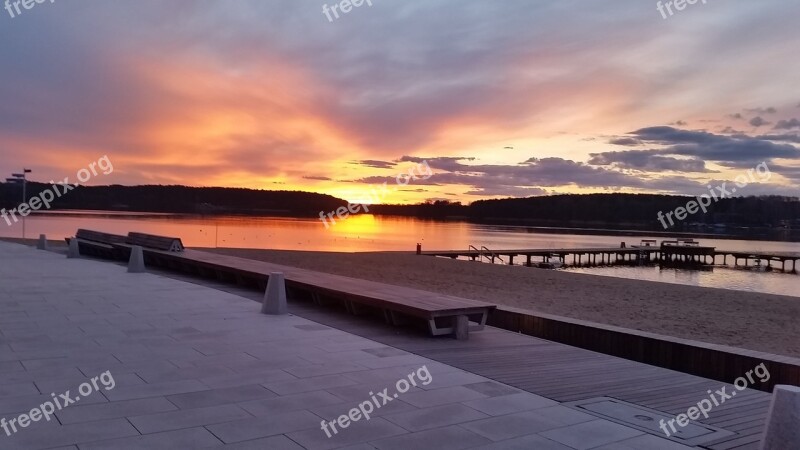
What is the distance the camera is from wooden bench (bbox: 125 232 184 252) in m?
18.2

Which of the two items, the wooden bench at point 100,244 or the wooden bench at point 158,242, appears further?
the wooden bench at point 100,244

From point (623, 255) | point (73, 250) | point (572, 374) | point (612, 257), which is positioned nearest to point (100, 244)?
point (73, 250)

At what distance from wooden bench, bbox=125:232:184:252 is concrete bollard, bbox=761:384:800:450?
16.7 metres

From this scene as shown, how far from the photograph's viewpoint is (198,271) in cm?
1634

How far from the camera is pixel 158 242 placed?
19047 mm

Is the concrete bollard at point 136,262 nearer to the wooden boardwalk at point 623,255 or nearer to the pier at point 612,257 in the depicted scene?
the pier at point 612,257

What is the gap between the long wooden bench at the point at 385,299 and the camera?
8453 millimetres

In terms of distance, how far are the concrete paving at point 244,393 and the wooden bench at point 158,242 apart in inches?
344

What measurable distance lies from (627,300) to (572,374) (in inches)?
651

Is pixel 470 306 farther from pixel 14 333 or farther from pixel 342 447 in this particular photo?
pixel 14 333

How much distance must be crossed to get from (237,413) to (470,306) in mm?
4288

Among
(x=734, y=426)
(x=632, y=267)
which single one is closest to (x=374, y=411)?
(x=734, y=426)

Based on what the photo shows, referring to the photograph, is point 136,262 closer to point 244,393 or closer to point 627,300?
point 244,393

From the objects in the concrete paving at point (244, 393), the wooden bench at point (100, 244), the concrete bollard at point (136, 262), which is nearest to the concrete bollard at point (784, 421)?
the concrete paving at point (244, 393)
